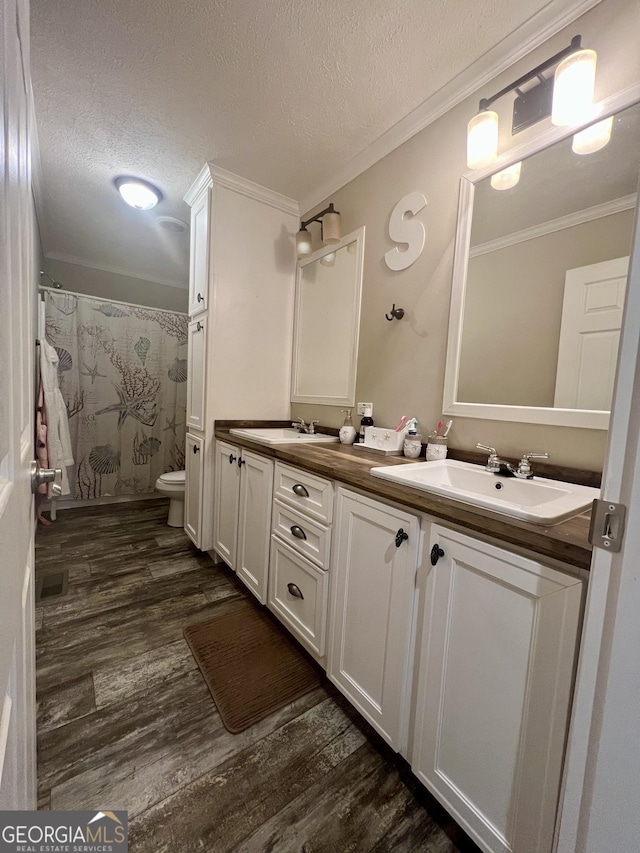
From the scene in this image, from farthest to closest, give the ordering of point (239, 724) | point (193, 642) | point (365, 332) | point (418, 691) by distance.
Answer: point (365, 332) < point (193, 642) < point (239, 724) < point (418, 691)

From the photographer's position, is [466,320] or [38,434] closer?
[466,320]

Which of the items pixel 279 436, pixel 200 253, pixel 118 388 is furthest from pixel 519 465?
pixel 118 388

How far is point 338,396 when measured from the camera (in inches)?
79.0

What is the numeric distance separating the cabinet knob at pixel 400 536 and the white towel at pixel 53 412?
81.9 inches

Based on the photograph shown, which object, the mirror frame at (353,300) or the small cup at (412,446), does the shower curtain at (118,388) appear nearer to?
the mirror frame at (353,300)

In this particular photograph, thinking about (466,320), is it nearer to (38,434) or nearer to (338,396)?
(338,396)

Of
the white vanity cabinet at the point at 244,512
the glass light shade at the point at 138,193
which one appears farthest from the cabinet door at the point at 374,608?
the glass light shade at the point at 138,193

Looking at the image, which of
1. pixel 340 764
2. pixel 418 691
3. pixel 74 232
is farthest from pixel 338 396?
pixel 74 232

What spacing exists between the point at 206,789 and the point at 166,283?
4254 mm

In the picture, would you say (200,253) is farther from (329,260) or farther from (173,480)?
(173,480)

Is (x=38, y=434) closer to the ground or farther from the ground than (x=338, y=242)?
closer to the ground

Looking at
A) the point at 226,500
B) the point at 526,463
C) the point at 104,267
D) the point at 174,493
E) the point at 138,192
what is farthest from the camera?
the point at 104,267

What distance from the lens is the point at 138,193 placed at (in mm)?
2135

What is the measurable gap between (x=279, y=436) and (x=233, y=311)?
88 cm
